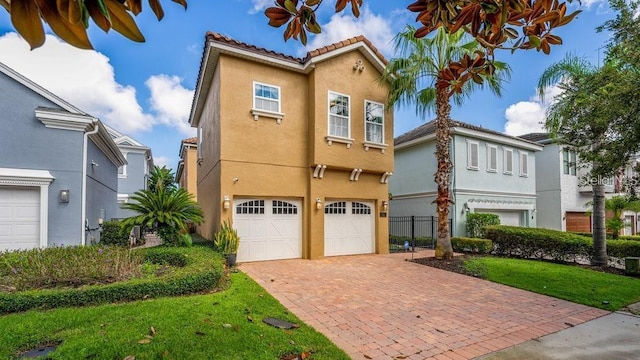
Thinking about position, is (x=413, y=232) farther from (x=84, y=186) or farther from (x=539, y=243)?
(x=84, y=186)

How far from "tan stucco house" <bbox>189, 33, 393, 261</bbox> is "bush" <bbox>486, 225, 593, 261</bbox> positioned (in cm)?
528

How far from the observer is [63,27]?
107cm

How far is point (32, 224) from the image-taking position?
1070 cm

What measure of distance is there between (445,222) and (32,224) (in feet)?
46.2

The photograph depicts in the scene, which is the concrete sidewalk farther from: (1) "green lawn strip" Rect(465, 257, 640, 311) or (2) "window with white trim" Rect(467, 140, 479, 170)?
(2) "window with white trim" Rect(467, 140, 479, 170)

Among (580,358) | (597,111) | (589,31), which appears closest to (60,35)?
(580,358)

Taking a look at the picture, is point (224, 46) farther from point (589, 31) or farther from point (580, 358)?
point (580, 358)

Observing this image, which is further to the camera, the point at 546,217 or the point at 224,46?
the point at 546,217

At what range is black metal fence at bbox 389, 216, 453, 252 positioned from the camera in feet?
55.3

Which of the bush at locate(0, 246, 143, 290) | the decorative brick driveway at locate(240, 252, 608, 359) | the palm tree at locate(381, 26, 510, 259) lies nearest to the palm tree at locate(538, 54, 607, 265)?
the palm tree at locate(381, 26, 510, 259)

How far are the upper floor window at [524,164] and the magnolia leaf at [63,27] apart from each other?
23.4 m

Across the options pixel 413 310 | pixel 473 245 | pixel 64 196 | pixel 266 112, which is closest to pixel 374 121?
pixel 266 112

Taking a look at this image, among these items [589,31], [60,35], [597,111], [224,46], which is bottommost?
[60,35]

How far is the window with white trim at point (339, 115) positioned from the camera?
1293 cm
